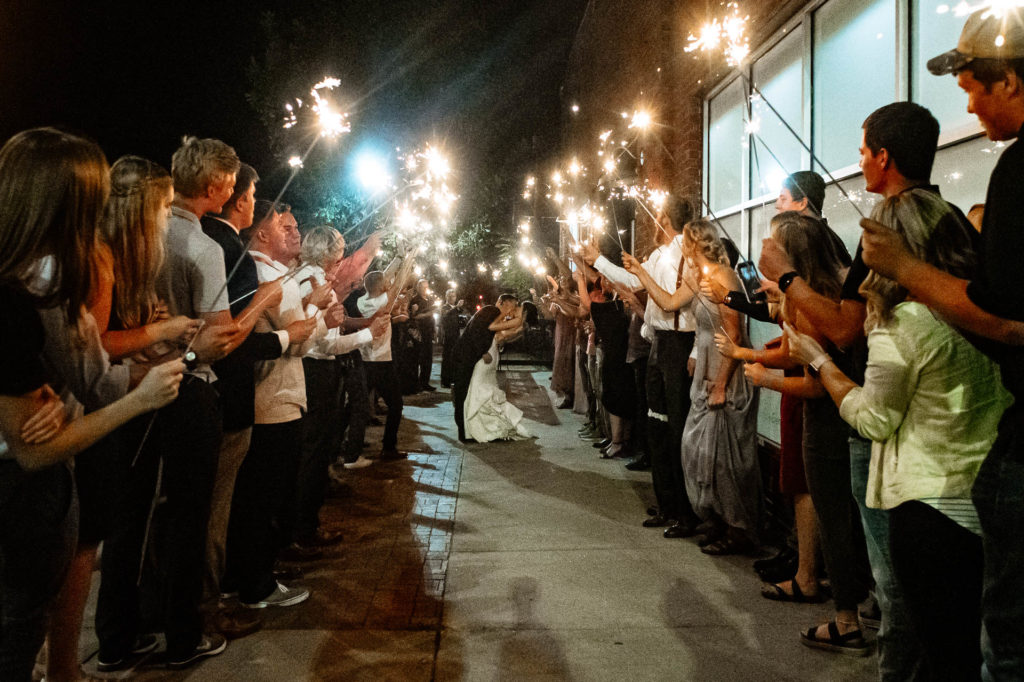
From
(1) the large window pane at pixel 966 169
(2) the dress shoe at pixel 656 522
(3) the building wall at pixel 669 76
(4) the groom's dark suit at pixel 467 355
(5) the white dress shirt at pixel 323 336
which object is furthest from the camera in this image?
(4) the groom's dark suit at pixel 467 355

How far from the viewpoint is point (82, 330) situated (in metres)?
2.24

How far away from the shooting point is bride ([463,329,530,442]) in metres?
8.95

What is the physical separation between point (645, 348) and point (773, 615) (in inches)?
148

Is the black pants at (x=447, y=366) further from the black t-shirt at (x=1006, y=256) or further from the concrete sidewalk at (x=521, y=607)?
the black t-shirt at (x=1006, y=256)

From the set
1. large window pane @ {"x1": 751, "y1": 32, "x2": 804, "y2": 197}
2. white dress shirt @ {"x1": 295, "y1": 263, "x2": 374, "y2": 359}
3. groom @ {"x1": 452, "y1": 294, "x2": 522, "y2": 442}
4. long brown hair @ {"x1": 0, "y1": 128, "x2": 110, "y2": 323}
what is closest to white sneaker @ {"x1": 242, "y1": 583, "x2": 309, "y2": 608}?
white dress shirt @ {"x1": 295, "y1": 263, "x2": 374, "y2": 359}

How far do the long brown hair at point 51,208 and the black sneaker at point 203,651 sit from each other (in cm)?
194

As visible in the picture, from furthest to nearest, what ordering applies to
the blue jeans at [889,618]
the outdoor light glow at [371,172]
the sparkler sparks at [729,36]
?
the outdoor light glow at [371,172] < the sparkler sparks at [729,36] < the blue jeans at [889,618]

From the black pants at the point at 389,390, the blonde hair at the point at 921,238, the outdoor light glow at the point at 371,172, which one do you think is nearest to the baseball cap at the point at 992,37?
the blonde hair at the point at 921,238

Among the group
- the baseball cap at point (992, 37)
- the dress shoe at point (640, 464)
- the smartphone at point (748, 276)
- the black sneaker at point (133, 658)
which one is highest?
the baseball cap at point (992, 37)

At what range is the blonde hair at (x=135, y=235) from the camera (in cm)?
291

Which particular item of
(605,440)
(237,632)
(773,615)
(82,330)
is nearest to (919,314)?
(773,615)

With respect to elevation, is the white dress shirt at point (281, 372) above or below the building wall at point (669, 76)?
below

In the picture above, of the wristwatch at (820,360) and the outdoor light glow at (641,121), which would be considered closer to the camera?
the wristwatch at (820,360)

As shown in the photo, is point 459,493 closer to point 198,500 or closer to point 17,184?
point 198,500
